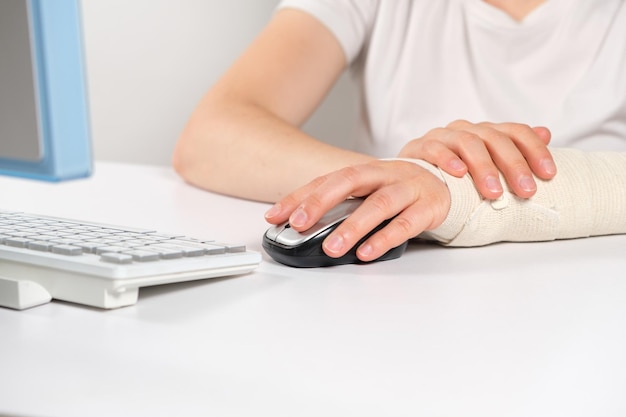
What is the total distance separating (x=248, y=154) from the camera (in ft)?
3.42

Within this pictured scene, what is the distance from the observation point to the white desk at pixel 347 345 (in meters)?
0.41

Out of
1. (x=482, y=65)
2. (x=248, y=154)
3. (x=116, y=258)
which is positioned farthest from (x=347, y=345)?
(x=482, y=65)

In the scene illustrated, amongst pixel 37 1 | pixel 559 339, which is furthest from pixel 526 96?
pixel 37 1

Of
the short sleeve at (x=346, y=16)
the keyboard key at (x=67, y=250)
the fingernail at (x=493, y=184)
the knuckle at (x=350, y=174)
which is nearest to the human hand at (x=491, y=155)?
the fingernail at (x=493, y=184)

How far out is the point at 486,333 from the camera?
523 mm

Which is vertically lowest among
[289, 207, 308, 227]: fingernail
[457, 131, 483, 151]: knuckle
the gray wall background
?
the gray wall background

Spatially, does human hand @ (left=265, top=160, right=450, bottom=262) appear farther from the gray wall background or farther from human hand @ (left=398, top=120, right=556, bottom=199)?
the gray wall background

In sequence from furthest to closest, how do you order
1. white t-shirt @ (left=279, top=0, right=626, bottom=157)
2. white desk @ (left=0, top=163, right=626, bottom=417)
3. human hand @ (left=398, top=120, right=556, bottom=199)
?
white t-shirt @ (left=279, top=0, right=626, bottom=157), human hand @ (left=398, top=120, right=556, bottom=199), white desk @ (left=0, top=163, right=626, bottom=417)

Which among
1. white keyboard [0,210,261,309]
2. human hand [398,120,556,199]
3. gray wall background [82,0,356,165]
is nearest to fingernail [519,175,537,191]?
human hand [398,120,556,199]

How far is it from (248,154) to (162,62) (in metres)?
0.71

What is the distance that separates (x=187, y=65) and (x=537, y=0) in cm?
73

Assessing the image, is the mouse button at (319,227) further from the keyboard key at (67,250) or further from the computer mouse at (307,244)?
the keyboard key at (67,250)

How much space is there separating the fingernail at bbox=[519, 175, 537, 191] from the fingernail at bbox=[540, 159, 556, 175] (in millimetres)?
30

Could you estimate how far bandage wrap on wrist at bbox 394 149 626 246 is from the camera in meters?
0.76
